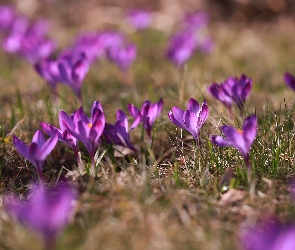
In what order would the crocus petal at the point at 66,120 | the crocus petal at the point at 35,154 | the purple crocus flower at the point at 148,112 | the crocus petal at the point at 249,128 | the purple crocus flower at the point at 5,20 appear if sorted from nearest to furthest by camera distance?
1. the crocus petal at the point at 249,128
2. the crocus petal at the point at 35,154
3. the crocus petal at the point at 66,120
4. the purple crocus flower at the point at 148,112
5. the purple crocus flower at the point at 5,20

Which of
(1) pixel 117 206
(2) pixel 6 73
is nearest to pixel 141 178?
(1) pixel 117 206

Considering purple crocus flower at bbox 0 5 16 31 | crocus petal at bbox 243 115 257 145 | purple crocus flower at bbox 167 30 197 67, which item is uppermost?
crocus petal at bbox 243 115 257 145

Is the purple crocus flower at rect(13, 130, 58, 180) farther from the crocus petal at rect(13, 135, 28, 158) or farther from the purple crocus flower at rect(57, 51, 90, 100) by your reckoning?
the purple crocus flower at rect(57, 51, 90, 100)

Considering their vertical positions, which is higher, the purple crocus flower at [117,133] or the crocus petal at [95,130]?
the crocus petal at [95,130]

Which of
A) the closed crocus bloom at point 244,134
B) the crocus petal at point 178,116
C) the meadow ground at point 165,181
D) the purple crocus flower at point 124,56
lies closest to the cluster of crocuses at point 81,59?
the purple crocus flower at point 124,56

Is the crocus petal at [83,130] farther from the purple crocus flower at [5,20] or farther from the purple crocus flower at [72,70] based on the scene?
the purple crocus flower at [5,20]

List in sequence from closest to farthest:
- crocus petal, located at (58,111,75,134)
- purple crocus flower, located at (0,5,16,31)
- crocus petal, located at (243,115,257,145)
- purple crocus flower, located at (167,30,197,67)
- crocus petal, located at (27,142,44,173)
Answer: crocus petal, located at (243,115,257,145), crocus petal, located at (27,142,44,173), crocus petal, located at (58,111,75,134), purple crocus flower, located at (167,30,197,67), purple crocus flower, located at (0,5,16,31)

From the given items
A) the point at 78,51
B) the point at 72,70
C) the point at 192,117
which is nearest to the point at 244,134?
the point at 192,117

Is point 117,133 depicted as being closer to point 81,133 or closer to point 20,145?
point 81,133

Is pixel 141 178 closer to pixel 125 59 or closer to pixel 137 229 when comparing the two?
pixel 137 229

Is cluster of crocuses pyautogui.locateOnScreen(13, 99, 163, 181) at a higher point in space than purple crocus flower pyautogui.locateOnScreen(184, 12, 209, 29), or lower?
higher

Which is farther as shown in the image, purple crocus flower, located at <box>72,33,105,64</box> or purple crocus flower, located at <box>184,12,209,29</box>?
purple crocus flower, located at <box>184,12,209,29</box>

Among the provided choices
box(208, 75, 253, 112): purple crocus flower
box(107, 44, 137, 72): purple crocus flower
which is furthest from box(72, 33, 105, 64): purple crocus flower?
box(208, 75, 253, 112): purple crocus flower
